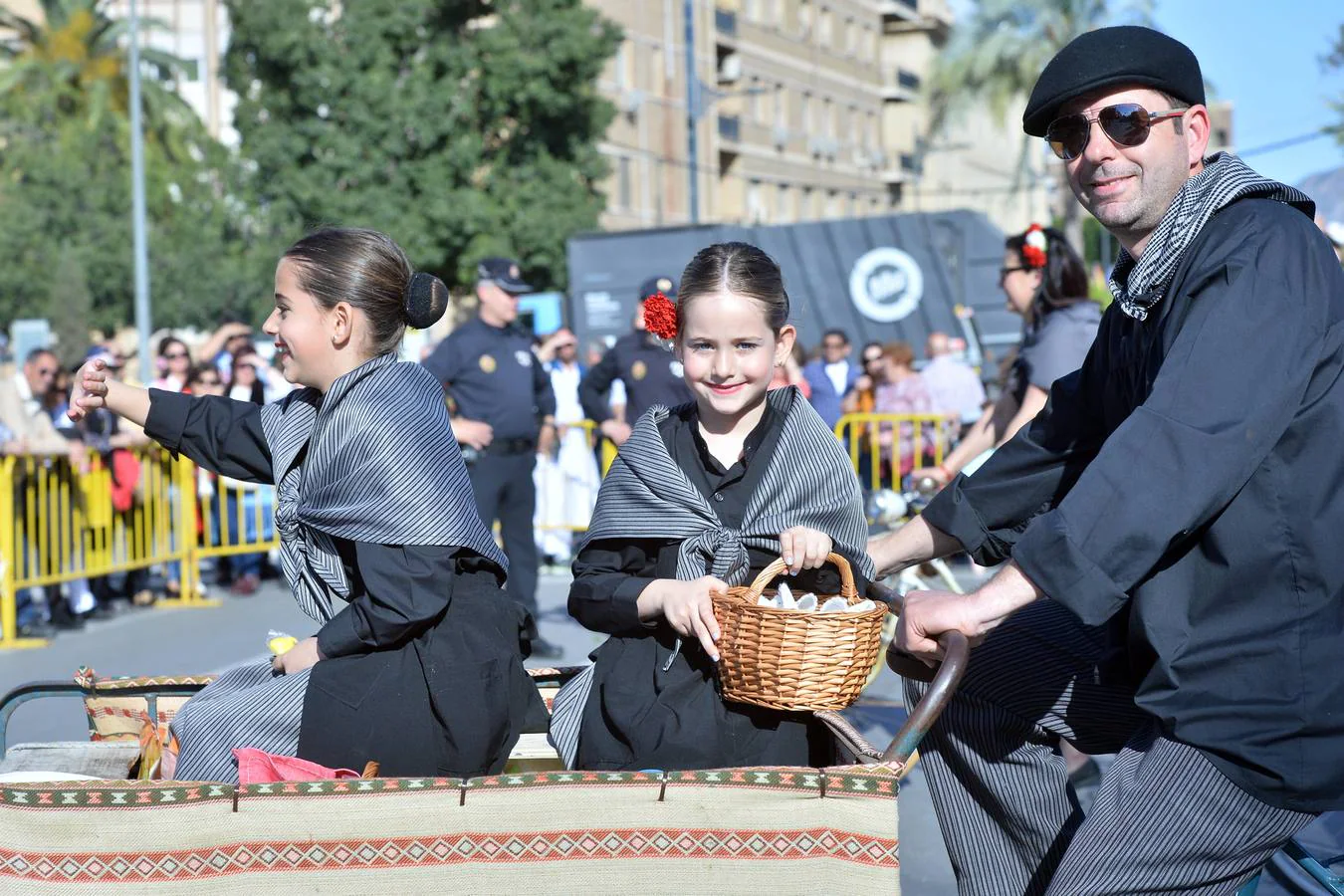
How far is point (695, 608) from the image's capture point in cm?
299

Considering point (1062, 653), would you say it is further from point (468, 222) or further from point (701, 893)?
point (468, 222)

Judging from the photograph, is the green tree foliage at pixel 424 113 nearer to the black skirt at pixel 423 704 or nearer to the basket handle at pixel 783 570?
the black skirt at pixel 423 704

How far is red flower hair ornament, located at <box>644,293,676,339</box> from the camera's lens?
12.1 feet

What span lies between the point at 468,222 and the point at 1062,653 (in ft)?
114

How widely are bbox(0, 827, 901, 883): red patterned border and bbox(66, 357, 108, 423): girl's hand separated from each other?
1282 mm

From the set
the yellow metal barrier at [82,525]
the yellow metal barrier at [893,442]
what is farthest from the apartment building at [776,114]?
the yellow metal barrier at [82,525]

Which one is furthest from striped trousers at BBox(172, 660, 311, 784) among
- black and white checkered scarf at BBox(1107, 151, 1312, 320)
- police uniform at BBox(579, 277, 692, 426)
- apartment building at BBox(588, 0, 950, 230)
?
apartment building at BBox(588, 0, 950, 230)

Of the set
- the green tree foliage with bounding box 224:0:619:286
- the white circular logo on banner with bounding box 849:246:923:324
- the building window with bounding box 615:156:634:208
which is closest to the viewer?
the white circular logo on banner with bounding box 849:246:923:324

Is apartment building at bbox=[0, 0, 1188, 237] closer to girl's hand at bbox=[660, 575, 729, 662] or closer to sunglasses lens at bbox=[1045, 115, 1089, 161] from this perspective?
girl's hand at bbox=[660, 575, 729, 662]

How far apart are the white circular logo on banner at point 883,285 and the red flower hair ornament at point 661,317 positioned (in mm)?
18772

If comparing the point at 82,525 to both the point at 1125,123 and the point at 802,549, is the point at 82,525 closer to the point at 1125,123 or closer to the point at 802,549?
the point at 802,549

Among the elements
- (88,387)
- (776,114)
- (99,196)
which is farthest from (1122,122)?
(776,114)

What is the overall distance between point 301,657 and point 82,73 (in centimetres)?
4669

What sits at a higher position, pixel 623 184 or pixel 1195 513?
pixel 623 184
